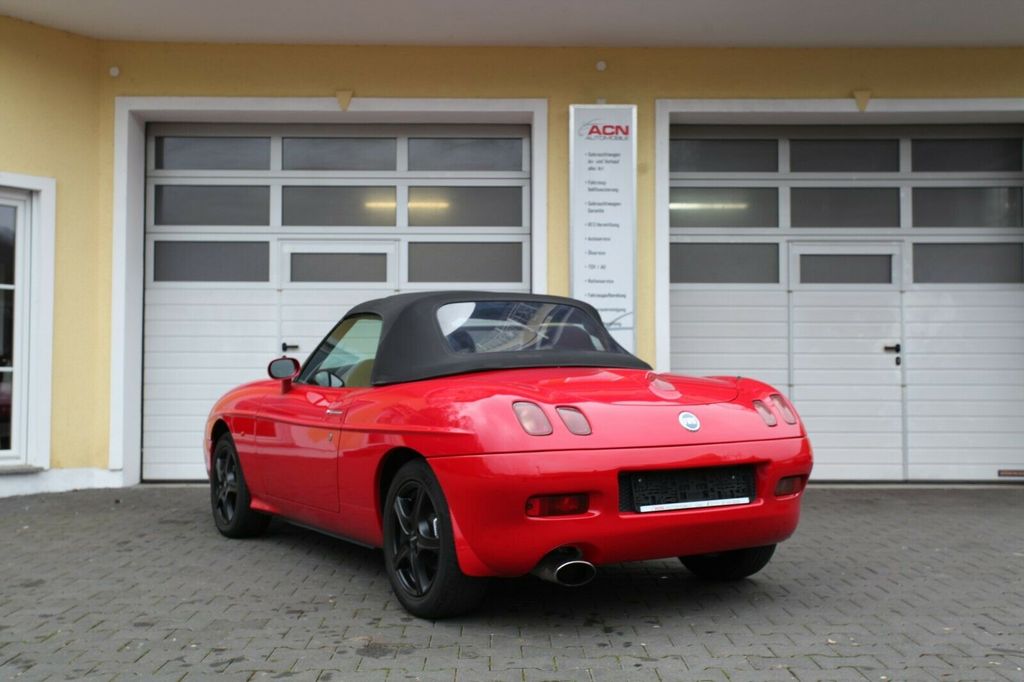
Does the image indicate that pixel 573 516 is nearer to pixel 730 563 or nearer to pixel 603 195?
pixel 730 563

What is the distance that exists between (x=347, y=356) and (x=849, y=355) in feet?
19.5

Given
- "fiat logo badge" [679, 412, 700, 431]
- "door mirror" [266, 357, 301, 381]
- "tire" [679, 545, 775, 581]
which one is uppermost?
"door mirror" [266, 357, 301, 381]

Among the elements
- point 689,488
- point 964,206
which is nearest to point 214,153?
point 689,488

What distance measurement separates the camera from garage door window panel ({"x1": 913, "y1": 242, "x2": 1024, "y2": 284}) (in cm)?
966

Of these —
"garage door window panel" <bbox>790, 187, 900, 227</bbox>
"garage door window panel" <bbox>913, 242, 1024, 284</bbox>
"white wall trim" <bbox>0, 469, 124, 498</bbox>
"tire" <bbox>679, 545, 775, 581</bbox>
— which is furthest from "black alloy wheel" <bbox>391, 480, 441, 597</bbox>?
"garage door window panel" <bbox>913, 242, 1024, 284</bbox>

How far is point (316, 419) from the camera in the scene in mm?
5113

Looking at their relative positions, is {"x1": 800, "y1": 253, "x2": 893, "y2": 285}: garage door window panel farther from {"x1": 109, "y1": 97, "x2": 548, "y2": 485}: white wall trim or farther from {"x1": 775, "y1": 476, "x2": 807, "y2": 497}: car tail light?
{"x1": 775, "y1": 476, "x2": 807, "y2": 497}: car tail light

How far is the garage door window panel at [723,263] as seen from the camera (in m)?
9.66

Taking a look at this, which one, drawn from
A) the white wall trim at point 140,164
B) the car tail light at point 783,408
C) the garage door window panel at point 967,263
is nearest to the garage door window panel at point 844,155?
the garage door window panel at point 967,263

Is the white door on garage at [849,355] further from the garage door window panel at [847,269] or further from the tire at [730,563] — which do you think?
the tire at [730,563]

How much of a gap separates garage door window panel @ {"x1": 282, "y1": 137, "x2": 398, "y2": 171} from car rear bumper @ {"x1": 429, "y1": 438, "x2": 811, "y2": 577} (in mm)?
6148

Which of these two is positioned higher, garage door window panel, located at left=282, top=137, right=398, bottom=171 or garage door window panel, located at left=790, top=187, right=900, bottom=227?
garage door window panel, located at left=282, top=137, right=398, bottom=171

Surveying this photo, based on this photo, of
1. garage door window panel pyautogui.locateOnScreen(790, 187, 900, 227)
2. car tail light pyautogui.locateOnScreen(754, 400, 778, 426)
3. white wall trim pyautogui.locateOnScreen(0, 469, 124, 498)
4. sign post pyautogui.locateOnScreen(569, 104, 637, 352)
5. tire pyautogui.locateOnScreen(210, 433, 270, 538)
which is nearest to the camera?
car tail light pyautogui.locateOnScreen(754, 400, 778, 426)

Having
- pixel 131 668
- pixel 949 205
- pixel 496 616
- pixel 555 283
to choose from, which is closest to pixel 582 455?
pixel 496 616
